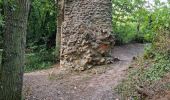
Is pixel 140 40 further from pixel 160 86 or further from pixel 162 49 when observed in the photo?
pixel 160 86

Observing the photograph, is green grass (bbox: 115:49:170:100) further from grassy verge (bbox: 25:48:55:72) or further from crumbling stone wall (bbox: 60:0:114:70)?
grassy verge (bbox: 25:48:55:72)

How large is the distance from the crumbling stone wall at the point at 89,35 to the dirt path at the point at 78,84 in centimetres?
44

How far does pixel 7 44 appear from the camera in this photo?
24.7 feet

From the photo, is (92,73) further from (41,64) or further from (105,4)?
(41,64)

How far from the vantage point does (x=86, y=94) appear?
9586mm

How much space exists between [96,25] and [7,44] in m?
5.26

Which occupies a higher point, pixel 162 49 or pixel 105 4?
pixel 105 4

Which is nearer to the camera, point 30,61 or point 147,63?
point 147,63

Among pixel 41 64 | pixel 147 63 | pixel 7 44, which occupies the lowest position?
pixel 41 64

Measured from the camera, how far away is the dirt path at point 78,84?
9.39 m

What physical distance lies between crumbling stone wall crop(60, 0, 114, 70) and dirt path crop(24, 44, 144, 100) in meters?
0.44

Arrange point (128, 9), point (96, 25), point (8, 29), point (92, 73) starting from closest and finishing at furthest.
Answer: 1. point (8, 29)
2. point (92, 73)
3. point (96, 25)
4. point (128, 9)

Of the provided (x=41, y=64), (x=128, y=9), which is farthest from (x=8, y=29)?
(x=128, y=9)

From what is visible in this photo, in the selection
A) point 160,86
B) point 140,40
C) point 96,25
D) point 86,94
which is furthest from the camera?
point 140,40
